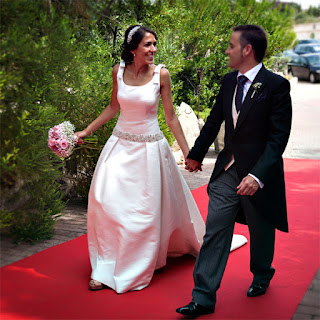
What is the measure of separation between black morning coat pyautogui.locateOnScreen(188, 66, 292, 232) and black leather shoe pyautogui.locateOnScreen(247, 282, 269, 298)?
1.75 feet

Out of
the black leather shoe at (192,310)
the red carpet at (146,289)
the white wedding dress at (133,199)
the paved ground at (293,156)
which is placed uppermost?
the white wedding dress at (133,199)

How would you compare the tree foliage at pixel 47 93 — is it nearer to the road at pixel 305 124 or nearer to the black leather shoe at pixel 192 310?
the black leather shoe at pixel 192 310

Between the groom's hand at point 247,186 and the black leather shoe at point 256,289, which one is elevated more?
the groom's hand at point 247,186

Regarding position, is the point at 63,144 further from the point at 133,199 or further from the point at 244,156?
the point at 244,156

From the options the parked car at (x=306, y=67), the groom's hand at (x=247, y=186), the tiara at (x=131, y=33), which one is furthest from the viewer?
the parked car at (x=306, y=67)

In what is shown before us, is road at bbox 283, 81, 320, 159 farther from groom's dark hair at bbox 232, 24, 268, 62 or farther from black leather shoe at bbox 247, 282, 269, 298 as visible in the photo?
groom's dark hair at bbox 232, 24, 268, 62

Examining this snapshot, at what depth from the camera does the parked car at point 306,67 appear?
83.8 feet

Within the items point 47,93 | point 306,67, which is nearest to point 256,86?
point 47,93

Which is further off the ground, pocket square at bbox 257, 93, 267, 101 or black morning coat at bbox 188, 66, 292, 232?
pocket square at bbox 257, 93, 267, 101

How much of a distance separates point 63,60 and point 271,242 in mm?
3086

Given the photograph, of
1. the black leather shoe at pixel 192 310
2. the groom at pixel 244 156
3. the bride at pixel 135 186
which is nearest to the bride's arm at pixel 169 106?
the bride at pixel 135 186

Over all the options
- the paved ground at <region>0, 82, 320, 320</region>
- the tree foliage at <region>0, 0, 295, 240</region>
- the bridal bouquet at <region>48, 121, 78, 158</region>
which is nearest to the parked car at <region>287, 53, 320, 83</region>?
the paved ground at <region>0, 82, 320, 320</region>

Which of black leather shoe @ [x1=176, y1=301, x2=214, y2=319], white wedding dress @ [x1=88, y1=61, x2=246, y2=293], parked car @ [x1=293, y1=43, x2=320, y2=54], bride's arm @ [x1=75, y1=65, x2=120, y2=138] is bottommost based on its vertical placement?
parked car @ [x1=293, y1=43, x2=320, y2=54]

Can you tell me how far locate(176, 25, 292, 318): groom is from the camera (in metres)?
3.43
